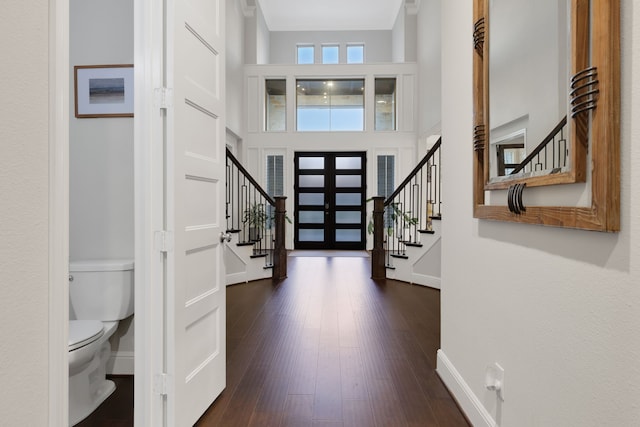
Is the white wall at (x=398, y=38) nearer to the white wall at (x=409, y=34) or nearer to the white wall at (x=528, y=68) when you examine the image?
the white wall at (x=409, y=34)

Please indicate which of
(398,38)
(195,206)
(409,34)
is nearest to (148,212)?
(195,206)

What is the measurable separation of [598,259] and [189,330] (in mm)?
1582

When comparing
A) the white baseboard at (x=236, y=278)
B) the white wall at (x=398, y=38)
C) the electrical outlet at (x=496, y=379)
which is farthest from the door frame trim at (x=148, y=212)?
the white wall at (x=398, y=38)

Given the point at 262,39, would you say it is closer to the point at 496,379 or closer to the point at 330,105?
the point at 330,105

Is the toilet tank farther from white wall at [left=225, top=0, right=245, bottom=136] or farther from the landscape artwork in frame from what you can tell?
white wall at [left=225, top=0, right=245, bottom=136]

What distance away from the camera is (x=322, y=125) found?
879 centimetres

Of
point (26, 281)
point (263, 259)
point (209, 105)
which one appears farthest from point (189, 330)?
point (263, 259)

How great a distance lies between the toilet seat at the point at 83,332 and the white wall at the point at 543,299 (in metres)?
1.83

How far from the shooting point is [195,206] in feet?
5.90

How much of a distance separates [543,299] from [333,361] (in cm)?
157

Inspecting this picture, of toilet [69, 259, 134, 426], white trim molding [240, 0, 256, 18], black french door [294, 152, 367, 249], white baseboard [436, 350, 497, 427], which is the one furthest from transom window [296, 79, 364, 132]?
white baseboard [436, 350, 497, 427]

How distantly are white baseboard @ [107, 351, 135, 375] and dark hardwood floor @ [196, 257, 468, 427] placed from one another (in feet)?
1.98

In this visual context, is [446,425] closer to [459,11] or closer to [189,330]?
[189,330]

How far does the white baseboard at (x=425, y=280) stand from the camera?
4.51 m
